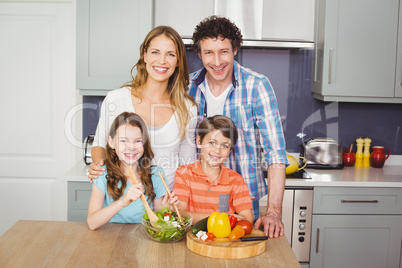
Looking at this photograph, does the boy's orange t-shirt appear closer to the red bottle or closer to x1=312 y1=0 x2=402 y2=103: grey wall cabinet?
x1=312 y1=0 x2=402 y2=103: grey wall cabinet

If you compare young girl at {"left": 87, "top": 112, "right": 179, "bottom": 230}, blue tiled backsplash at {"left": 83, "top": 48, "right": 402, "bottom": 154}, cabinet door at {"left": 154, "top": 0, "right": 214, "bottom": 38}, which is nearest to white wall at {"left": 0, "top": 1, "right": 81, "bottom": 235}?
blue tiled backsplash at {"left": 83, "top": 48, "right": 402, "bottom": 154}

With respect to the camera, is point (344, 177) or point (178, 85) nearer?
point (178, 85)

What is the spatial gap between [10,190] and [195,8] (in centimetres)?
196

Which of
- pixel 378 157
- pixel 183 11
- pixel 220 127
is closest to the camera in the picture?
pixel 220 127

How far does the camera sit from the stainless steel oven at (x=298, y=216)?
9.32 ft

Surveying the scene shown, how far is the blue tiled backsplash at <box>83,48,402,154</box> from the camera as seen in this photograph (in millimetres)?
3350

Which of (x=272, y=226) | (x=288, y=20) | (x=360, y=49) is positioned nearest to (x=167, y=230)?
(x=272, y=226)

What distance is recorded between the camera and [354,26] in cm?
296

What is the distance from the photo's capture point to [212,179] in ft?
6.47

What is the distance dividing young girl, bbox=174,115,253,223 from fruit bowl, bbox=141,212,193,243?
38cm

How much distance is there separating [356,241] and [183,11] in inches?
72.6

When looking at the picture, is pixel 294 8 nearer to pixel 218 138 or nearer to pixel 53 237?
pixel 218 138

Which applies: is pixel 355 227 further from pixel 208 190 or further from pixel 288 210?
pixel 208 190

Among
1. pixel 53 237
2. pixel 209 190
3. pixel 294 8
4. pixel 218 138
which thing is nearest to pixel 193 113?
pixel 218 138
